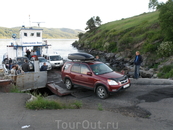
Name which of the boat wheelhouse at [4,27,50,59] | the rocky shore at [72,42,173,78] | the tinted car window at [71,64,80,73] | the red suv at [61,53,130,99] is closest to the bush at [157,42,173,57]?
the rocky shore at [72,42,173,78]

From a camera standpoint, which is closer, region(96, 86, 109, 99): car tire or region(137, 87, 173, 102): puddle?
region(137, 87, 173, 102): puddle

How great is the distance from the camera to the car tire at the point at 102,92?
837 centimetres

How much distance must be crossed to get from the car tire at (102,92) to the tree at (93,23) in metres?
69.8

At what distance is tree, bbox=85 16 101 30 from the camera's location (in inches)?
2987

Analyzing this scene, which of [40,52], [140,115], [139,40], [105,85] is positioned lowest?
[140,115]

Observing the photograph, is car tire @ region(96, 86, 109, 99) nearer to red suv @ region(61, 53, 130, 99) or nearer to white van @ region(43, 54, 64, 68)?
red suv @ region(61, 53, 130, 99)

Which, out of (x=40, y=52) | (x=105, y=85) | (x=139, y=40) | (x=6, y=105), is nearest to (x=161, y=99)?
(x=105, y=85)

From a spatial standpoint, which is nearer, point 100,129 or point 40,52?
point 100,129

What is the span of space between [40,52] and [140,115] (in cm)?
2081

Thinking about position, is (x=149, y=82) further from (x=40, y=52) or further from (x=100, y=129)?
(x=40, y=52)

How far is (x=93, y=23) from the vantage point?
76625mm

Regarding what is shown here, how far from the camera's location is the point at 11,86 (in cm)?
1031

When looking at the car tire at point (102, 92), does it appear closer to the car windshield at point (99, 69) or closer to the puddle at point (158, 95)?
the car windshield at point (99, 69)

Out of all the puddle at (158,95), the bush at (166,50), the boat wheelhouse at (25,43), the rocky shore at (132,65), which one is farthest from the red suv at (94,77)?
the bush at (166,50)
